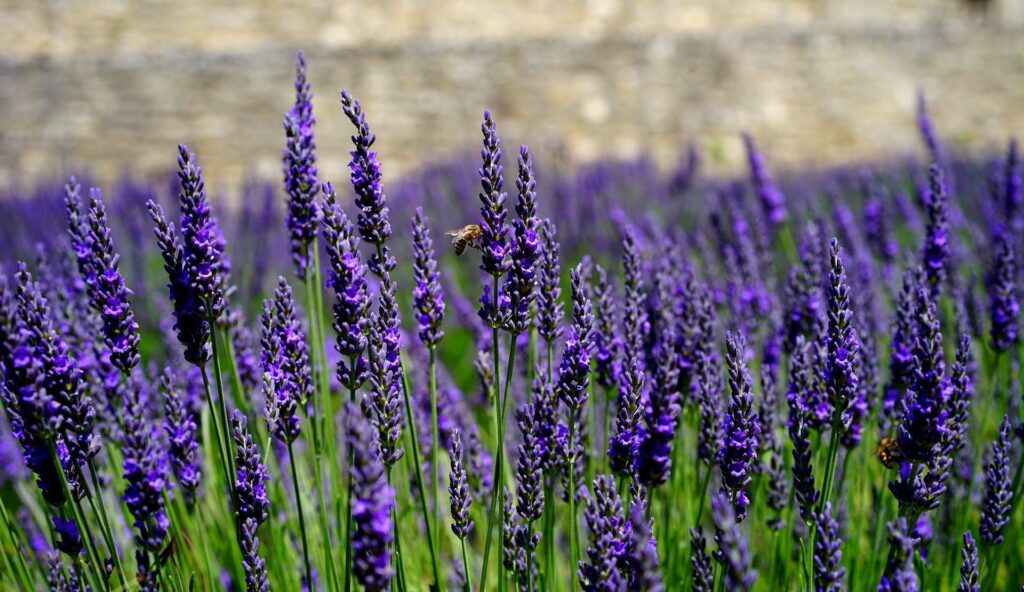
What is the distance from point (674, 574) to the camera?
169 centimetres

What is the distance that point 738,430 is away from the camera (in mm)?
1198

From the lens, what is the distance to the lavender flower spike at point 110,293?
1203 millimetres

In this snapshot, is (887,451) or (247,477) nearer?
(247,477)

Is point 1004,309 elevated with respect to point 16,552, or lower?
elevated

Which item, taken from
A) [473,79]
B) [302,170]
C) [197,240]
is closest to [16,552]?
[197,240]

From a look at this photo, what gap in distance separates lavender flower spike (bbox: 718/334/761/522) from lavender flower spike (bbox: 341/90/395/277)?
1.68ft

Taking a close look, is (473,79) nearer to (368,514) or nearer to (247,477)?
(247,477)

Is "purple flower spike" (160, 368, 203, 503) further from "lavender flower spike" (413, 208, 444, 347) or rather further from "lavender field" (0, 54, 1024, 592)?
"lavender flower spike" (413, 208, 444, 347)

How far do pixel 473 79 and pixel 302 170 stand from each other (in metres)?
12.7

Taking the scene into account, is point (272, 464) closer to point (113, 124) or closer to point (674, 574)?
point (674, 574)

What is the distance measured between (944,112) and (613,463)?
1544cm

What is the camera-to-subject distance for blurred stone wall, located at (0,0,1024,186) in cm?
1331

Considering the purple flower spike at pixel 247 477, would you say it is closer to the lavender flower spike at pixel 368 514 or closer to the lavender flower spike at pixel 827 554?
the lavender flower spike at pixel 368 514

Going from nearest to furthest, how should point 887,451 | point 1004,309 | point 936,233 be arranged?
point 887,451 < point 1004,309 < point 936,233
